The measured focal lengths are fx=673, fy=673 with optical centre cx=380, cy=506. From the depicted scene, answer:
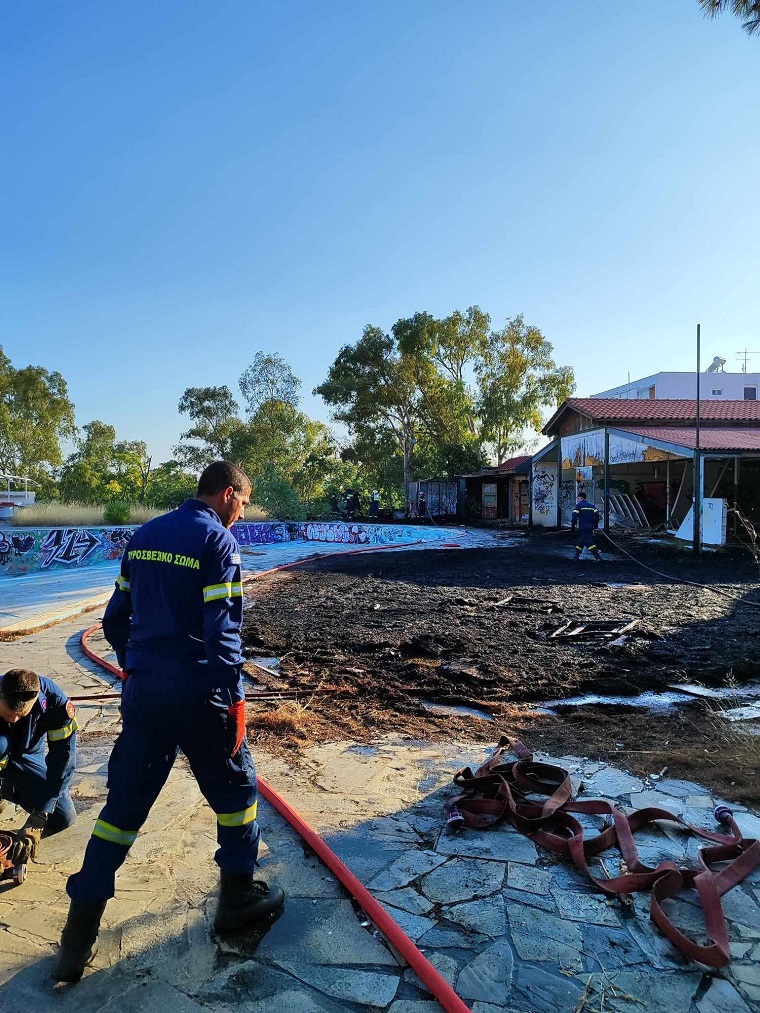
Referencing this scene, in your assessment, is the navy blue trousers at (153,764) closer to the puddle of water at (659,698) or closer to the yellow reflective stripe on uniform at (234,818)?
the yellow reflective stripe on uniform at (234,818)

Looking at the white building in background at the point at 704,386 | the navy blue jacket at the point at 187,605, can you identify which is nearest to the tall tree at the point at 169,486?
the navy blue jacket at the point at 187,605

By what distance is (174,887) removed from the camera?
9.40 feet

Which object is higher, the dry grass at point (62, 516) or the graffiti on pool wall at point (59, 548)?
the dry grass at point (62, 516)

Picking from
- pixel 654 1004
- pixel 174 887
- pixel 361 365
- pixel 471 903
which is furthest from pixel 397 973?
pixel 361 365

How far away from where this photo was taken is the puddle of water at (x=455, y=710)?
551 cm

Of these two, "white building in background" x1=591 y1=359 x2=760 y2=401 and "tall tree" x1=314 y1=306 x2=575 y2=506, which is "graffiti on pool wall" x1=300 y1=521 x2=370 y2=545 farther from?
"white building in background" x1=591 y1=359 x2=760 y2=401

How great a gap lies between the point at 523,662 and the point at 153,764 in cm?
529

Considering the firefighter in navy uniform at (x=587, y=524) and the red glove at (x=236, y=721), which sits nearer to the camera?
the red glove at (x=236, y=721)

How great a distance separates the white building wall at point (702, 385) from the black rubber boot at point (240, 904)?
5031 centimetres

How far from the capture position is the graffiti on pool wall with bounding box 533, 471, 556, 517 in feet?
96.6

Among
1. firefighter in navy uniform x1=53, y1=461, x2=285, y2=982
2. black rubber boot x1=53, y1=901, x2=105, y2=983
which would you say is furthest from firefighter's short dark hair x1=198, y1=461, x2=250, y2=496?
black rubber boot x1=53, y1=901, x2=105, y2=983

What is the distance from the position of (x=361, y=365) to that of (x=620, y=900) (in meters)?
39.9

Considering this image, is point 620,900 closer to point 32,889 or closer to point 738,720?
point 32,889

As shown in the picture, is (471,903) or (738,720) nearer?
(471,903)
